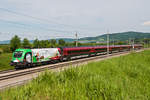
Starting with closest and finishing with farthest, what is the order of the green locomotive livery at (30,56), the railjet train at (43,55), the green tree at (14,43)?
the green locomotive livery at (30,56) < the railjet train at (43,55) < the green tree at (14,43)

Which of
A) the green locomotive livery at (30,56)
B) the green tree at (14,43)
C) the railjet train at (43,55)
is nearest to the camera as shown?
the green locomotive livery at (30,56)

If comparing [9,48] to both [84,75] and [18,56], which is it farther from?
[84,75]

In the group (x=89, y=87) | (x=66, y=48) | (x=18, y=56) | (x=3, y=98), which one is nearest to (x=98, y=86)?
(x=89, y=87)

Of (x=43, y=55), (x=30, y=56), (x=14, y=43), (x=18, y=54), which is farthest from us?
(x=14, y=43)

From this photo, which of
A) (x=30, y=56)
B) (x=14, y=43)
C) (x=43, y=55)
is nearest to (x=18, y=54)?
(x=30, y=56)

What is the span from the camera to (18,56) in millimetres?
19922

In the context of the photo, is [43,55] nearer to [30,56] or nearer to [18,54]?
[30,56]

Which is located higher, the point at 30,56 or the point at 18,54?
the point at 18,54

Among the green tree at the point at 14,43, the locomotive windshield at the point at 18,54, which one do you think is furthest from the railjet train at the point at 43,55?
the green tree at the point at 14,43

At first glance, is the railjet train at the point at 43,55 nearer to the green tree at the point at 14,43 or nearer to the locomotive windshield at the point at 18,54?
the locomotive windshield at the point at 18,54

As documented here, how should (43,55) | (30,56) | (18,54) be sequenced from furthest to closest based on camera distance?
(43,55) < (30,56) < (18,54)

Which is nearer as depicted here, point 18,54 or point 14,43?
point 18,54

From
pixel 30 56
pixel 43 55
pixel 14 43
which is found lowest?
pixel 43 55

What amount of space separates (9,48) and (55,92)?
59.9 meters
